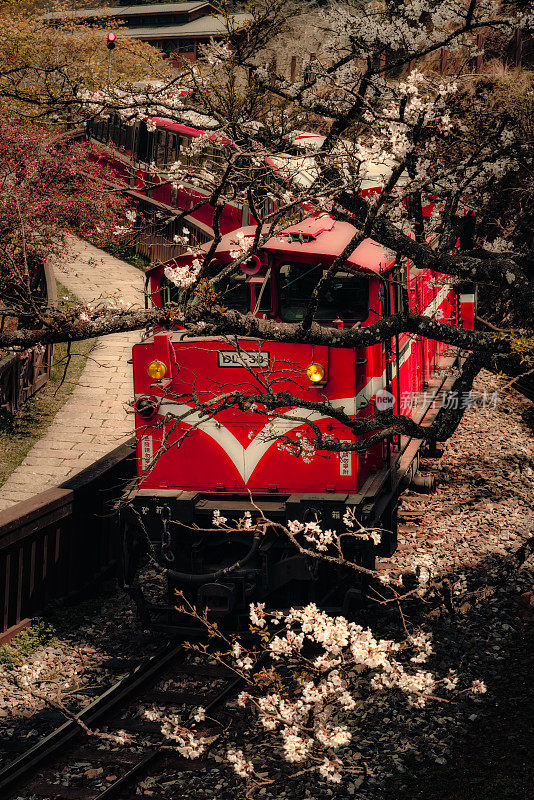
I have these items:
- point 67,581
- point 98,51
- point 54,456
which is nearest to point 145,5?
point 98,51

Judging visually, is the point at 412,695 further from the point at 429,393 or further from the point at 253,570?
the point at 429,393

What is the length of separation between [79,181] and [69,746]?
14.8m

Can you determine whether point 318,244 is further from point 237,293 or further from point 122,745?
point 122,745

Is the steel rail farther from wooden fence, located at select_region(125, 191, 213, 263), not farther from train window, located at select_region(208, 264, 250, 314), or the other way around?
wooden fence, located at select_region(125, 191, 213, 263)

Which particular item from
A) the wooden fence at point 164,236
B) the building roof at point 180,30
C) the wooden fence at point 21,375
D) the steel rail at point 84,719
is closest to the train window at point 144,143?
the wooden fence at point 164,236

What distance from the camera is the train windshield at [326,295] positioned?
318 inches

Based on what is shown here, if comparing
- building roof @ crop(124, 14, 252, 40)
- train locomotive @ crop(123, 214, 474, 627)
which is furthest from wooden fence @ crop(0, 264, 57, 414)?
building roof @ crop(124, 14, 252, 40)

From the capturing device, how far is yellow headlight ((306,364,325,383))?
7.53m

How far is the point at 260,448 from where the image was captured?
26.4ft

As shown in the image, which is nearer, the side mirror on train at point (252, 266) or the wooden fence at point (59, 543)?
the side mirror on train at point (252, 266)

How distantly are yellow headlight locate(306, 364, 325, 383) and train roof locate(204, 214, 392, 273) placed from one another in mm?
1075

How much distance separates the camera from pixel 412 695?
6902 millimetres

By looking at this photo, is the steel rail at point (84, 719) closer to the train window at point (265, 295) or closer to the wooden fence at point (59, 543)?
the wooden fence at point (59, 543)

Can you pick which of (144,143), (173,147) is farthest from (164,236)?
(144,143)
